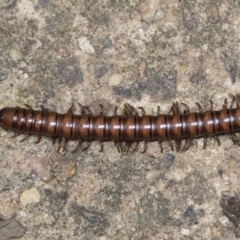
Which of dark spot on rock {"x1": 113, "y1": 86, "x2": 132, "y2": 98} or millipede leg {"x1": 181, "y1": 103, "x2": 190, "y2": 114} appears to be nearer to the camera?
millipede leg {"x1": 181, "y1": 103, "x2": 190, "y2": 114}

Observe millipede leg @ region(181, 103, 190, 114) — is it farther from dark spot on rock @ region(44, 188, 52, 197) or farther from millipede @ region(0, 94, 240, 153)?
dark spot on rock @ region(44, 188, 52, 197)

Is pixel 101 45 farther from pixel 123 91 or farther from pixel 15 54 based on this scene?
pixel 15 54

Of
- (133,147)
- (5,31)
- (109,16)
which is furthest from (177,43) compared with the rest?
(5,31)

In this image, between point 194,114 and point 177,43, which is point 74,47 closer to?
point 177,43

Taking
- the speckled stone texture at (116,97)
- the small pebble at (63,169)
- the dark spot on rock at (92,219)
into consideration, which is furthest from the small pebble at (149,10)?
the dark spot on rock at (92,219)

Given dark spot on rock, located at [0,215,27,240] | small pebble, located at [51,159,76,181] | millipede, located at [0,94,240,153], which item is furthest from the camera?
small pebble, located at [51,159,76,181]

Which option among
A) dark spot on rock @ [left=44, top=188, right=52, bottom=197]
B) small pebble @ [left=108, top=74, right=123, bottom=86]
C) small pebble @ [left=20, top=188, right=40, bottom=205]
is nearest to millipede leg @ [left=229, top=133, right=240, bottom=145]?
small pebble @ [left=108, top=74, right=123, bottom=86]

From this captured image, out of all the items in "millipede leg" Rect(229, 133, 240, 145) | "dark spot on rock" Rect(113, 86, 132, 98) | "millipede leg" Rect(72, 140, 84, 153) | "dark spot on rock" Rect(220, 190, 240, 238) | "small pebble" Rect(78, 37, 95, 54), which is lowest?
"dark spot on rock" Rect(220, 190, 240, 238)
